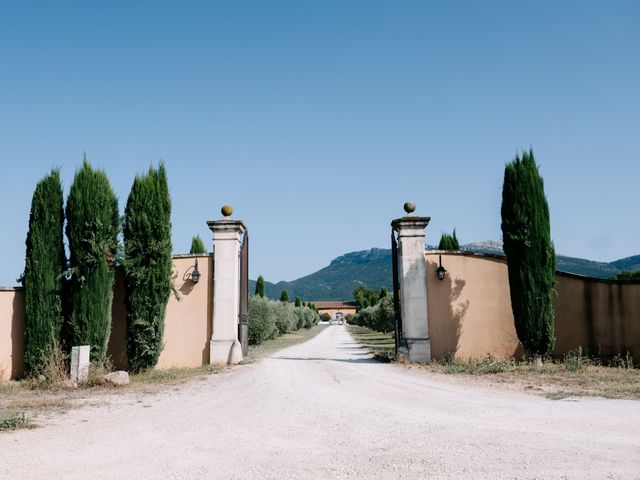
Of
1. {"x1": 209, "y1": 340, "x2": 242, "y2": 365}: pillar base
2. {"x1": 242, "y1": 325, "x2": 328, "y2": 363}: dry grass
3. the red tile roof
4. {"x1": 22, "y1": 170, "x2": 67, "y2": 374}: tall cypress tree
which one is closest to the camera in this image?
{"x1": 22, "y1": 170, "x2": 67, "y2": 374}: tall cypress tree

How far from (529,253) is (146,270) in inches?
332

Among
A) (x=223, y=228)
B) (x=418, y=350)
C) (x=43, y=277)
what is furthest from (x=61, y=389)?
(x=418, y=350)

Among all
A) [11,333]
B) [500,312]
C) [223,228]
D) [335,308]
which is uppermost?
[223,228]

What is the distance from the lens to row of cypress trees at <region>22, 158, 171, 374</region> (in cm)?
1080

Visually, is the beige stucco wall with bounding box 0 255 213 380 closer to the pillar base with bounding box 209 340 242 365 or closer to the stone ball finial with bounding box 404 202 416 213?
the pillar base with bounding box 209 340 242 365

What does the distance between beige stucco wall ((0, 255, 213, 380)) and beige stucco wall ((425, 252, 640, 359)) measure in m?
5.33

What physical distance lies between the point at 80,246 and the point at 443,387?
Answer: 7.86 m

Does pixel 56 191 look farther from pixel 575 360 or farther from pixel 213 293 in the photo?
pixel 575 360

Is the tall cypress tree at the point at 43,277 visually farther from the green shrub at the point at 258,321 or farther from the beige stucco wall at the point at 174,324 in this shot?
the green shrub at the point at 258,321

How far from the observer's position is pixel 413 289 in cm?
1200

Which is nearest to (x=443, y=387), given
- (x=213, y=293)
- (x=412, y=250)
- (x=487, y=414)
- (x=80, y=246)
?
(x=487, y=414)

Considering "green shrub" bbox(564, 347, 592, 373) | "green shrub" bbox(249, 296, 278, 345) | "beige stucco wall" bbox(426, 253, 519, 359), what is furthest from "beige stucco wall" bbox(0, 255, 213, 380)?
"green shrub" bbox(249, 296, 278, 345)

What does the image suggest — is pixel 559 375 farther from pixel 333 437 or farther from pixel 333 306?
pixel 333 306

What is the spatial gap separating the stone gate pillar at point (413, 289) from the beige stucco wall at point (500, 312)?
223 mm
